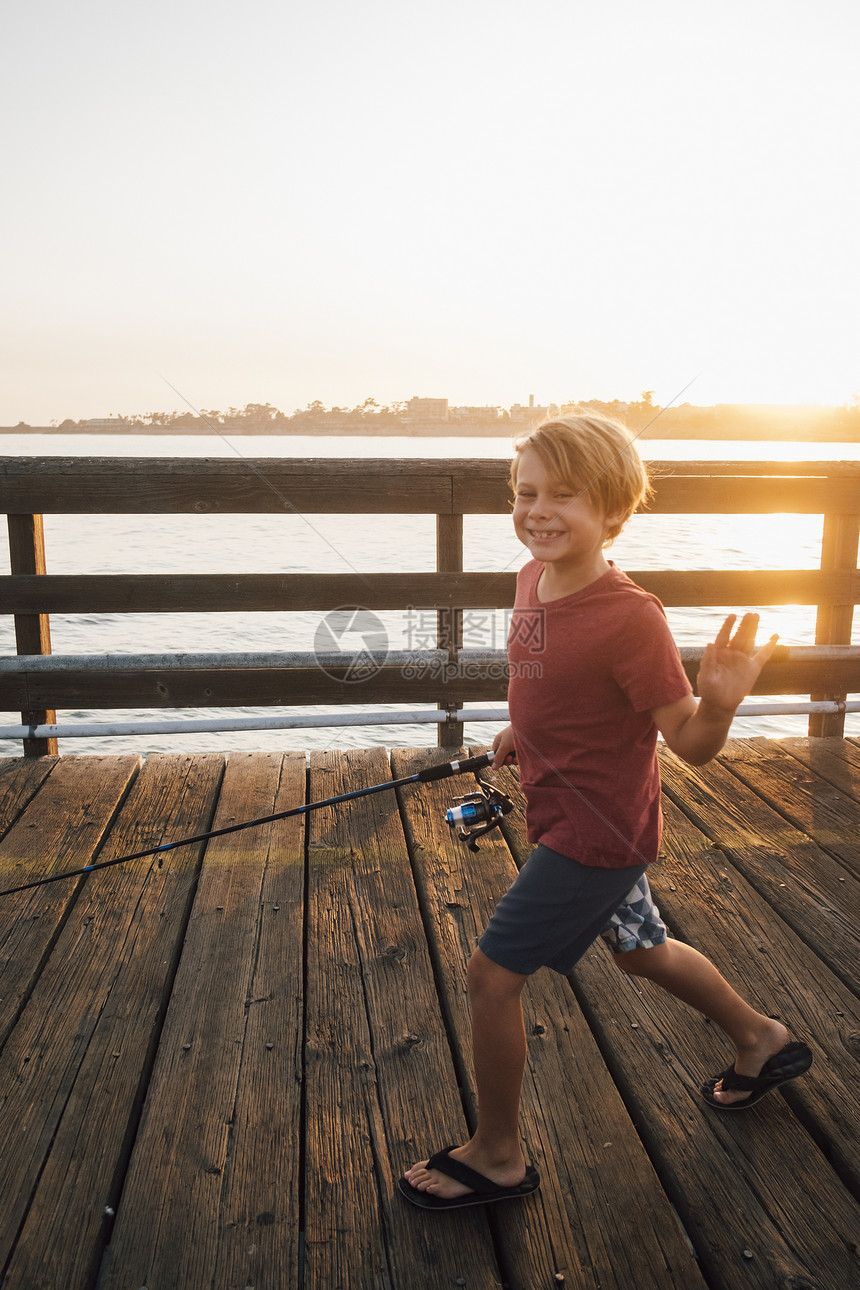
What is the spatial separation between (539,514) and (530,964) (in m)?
0.78

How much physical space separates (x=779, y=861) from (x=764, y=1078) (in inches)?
43.1

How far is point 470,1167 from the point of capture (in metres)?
1.59

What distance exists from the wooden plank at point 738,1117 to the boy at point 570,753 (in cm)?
31

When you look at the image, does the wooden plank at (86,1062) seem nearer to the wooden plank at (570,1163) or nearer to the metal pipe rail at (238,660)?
the wooden plank at (570,1163)

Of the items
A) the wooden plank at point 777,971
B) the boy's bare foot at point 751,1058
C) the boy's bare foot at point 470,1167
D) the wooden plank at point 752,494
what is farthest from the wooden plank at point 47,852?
the wooden plank at point 752,494

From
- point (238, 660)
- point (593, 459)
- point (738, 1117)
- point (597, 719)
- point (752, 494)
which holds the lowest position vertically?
point (738, 1117)

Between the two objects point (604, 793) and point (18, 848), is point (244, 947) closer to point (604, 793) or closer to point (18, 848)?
point (18, 848)

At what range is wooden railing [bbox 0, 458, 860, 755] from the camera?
343 centimetres

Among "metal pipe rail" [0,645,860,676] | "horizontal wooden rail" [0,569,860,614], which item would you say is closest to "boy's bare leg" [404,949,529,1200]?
"metal pipe rail" [0,645,860,676]

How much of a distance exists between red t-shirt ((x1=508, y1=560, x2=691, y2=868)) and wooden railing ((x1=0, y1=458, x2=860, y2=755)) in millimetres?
1913

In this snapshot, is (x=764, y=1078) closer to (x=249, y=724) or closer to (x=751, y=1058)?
(x=751, y=1058)

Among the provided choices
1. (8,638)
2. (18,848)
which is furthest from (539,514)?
(8,638)

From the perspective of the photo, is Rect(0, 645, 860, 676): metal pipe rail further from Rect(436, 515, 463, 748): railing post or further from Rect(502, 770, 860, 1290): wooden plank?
Rect(502, 770, 860, 1290): wooden plank

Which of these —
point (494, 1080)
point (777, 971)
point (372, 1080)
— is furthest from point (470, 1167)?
point (777, 971)
